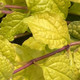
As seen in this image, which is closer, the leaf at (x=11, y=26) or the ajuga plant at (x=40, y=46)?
the ajuga plant at (x=40, y=46)

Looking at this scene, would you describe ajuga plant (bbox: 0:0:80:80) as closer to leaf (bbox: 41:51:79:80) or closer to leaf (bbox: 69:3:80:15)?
leaf (bbox: 41:51:79:80)

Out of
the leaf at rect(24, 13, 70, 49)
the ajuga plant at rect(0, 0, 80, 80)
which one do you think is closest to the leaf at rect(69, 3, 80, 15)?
the ajuga plant at rect(0, 0, 80, 80)

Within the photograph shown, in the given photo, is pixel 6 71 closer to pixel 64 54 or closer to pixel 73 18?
pixel 64 54

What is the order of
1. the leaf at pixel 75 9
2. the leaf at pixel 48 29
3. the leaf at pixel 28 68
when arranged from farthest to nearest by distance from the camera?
the leaf at pixel 75 9
the leaf at pixel 28 68
the leaf at pixel 48 29

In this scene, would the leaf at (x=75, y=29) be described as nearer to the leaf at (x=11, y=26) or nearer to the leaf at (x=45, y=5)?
the leaf at (x=45, y=5)

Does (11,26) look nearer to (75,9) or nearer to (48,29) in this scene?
(48,29)

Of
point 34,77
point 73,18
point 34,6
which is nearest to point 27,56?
point 34,77

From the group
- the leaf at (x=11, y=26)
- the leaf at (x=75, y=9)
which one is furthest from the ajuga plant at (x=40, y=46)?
the leaf at (x=75, y=9)

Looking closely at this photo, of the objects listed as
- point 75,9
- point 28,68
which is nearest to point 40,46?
point 28,68

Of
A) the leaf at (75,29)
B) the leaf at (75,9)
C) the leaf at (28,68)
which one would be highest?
the leaf at (75,9)
